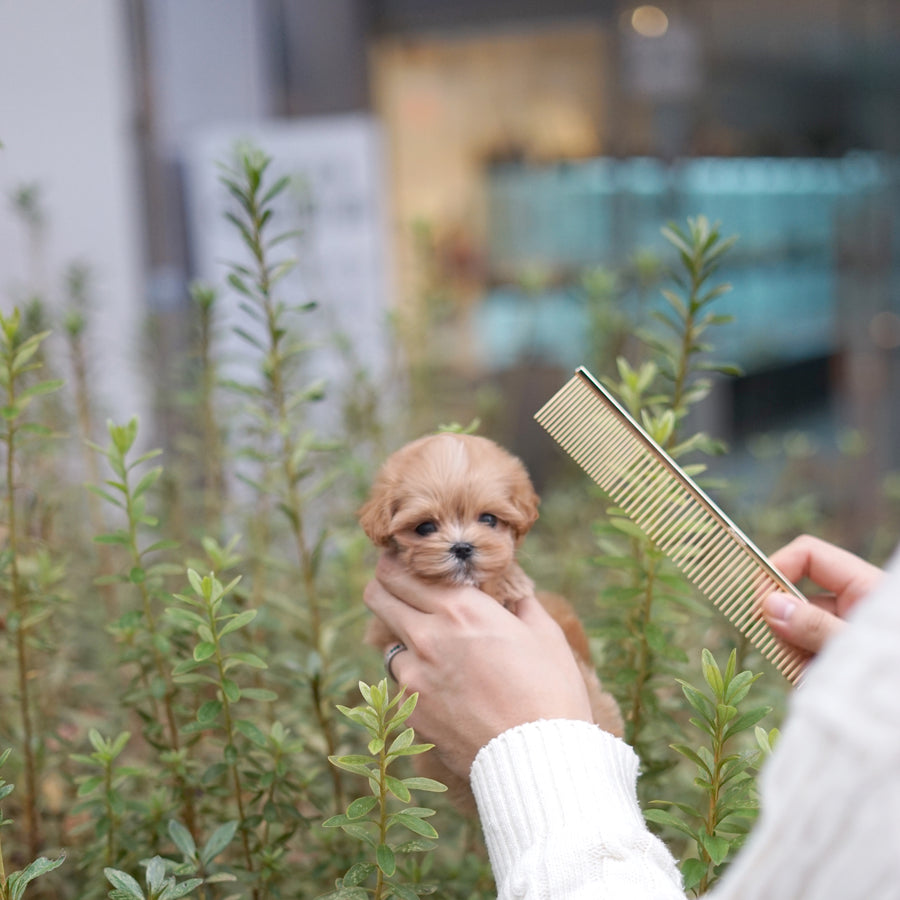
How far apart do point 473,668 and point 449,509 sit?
0.48 ft

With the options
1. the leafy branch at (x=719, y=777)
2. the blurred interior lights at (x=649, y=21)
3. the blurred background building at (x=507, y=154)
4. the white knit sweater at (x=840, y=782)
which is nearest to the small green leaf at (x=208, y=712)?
the leafy branch at (x=719, y=777)

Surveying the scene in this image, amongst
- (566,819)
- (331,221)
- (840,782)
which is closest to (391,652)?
(566,819)

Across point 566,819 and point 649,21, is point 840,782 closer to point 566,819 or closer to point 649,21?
point 566,819

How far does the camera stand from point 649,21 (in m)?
3.21

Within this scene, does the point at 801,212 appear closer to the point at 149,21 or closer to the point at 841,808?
the point at 149,21

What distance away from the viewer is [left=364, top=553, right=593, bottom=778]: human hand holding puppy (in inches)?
27.9

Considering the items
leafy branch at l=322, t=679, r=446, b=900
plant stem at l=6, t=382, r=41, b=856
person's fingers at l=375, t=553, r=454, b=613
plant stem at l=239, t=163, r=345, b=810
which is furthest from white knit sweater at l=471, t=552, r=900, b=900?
plant stem at l=6, t=382, r=41, b=856

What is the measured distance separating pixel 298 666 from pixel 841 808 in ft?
2.06

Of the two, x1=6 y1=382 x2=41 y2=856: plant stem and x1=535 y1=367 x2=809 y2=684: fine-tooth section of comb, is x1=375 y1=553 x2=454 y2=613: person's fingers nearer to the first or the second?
x1=535 y1=367 x2=809 y2=684: fine-tooth section of comb

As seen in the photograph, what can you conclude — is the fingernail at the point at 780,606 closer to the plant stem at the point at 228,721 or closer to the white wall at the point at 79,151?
the plant stem at the point at 228,721

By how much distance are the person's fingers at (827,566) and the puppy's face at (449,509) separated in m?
0.25

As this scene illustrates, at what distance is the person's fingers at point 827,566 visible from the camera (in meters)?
0.83

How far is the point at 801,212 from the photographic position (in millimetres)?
3559

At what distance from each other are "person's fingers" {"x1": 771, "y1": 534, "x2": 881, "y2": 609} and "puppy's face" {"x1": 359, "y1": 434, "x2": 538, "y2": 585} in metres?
0.25
